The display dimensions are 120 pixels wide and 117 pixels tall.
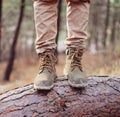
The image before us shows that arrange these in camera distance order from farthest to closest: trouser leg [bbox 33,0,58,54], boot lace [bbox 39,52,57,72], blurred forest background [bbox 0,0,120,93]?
blurred forest background [bbox 0,0,120,93] < boot lace [bbox 39,52,57,72] < trouser leg [bbox 33,0,58,54]

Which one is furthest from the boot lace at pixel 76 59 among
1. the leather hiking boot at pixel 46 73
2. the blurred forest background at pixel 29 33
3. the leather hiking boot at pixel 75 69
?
the blurred forest background at pixel 29 33

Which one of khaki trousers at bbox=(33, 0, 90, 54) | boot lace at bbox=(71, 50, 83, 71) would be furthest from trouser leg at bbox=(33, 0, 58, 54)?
boot lace at bbox=(71, 50, 83, 71)

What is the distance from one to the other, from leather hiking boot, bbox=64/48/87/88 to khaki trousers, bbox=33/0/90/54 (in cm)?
9

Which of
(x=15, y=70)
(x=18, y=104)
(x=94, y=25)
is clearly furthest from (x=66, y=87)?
(x=94, y=25)

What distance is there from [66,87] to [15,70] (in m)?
17.1

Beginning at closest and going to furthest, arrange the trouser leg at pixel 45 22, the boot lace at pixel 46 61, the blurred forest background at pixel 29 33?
the trouser leg at pixel 45 22 < the boot lace at pixel 46 61 < the blurred forest background at pixel 29 33

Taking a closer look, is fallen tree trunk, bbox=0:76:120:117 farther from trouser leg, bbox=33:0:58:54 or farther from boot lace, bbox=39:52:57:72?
trouser leg, bbox=33:0:58:54

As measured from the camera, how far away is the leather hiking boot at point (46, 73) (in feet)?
12.8

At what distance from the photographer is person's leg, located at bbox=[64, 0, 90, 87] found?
396 centimetres

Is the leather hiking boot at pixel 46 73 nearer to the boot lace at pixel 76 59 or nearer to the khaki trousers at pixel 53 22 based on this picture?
the khaki trousers at pixel 53 22

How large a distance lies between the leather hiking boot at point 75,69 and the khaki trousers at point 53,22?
0.09 m

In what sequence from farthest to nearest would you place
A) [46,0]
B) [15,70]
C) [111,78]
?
[15,70], [111,78], [46,0]

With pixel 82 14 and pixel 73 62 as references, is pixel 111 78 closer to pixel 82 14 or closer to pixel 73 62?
pixel 73 62

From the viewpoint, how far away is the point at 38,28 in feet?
13.0
